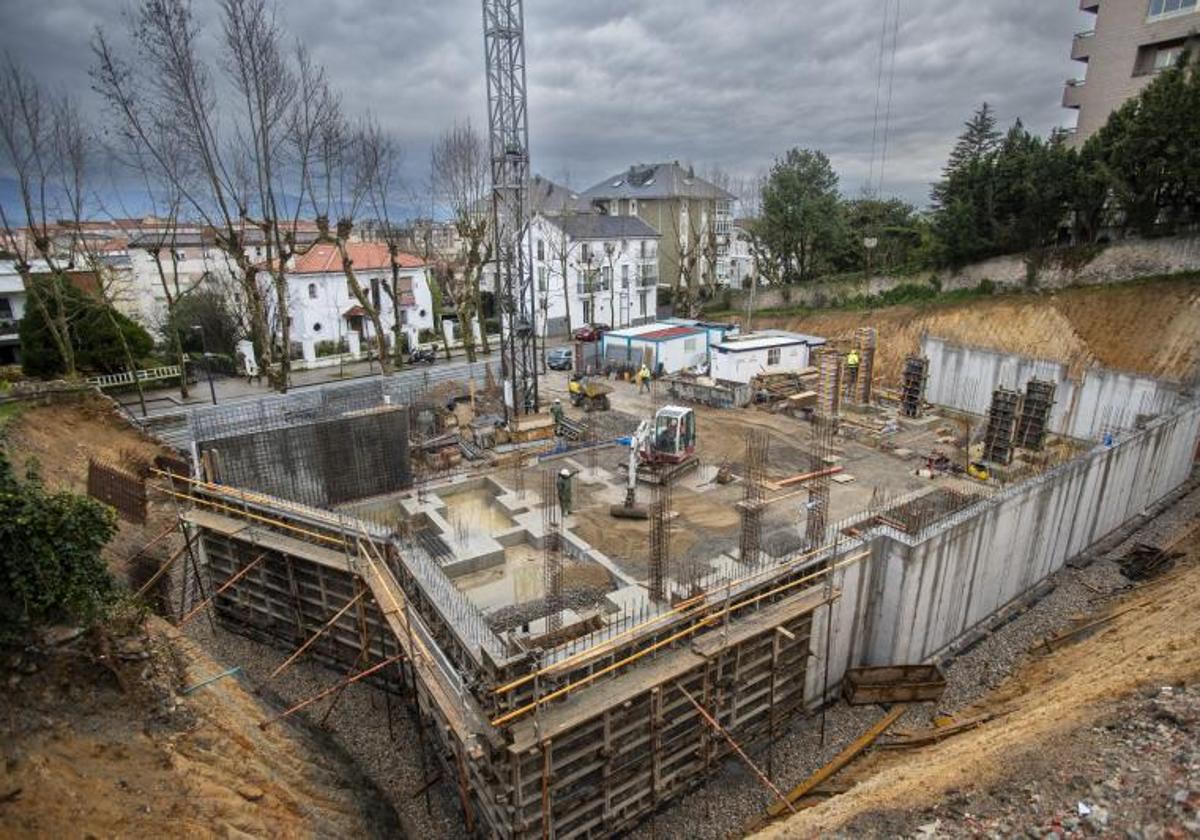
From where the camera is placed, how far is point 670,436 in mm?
17172

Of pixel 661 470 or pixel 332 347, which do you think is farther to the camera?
pixel 332 347

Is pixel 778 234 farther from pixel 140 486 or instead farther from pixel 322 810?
pixel 322 810

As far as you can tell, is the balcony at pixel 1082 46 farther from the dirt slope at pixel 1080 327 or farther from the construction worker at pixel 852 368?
the construction worker at pixel 852 368

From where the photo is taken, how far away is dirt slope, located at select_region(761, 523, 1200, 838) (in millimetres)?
6121

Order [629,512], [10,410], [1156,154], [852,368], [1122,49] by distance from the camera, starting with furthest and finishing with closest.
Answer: [1122,49] < [1156,154] < [852,368] < [10,410] < [629,512]

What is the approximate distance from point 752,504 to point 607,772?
8209mm

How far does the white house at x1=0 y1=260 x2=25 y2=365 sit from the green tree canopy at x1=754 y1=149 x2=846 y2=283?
40.6 metres

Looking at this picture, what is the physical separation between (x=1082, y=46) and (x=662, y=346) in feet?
80.9

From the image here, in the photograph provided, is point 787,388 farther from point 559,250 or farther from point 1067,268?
point 559,250

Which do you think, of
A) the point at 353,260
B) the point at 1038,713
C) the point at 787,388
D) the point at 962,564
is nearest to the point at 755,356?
the point at 787,388

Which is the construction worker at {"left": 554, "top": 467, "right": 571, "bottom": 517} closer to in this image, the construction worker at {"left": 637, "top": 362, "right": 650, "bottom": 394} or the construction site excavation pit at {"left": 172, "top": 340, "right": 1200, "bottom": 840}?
the construction site excavation pit at {"left": 172, "top": 340, "right": 1200, "bottom": 840}

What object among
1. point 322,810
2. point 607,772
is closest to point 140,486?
point 322,810

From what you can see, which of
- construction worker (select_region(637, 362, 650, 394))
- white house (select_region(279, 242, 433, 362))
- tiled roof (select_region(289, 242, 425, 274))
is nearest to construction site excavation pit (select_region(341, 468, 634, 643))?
construction worker (select_region(637, 362, 650, 394))

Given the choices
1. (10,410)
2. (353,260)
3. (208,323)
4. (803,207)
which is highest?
(803,207)
